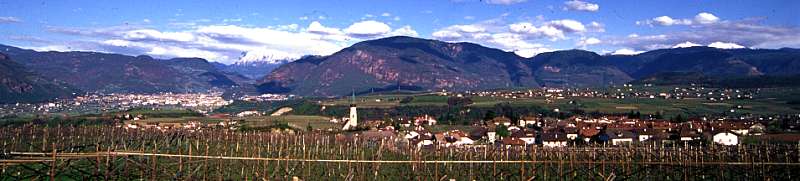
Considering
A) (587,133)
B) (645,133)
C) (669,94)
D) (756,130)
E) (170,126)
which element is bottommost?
(587,133)

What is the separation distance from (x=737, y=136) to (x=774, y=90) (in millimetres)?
69513

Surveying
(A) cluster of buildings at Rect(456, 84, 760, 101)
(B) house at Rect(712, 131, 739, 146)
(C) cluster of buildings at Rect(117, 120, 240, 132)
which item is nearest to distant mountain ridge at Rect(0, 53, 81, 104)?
(C) cluster of buildings at Rect(117, 120, 240, 132)

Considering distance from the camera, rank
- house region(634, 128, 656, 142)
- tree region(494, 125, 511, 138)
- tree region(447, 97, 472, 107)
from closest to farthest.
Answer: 1. house region(634, 128, 656, 142)
2. tree region(494, 125, 511, 138)
3. tree region(447, 97, 472, 107)

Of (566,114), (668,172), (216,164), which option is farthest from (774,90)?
(216,164)

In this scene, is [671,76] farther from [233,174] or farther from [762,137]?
[233,174]

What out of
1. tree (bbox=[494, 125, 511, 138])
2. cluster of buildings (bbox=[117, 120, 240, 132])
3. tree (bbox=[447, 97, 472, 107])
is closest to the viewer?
cluster of buildings (bbox=[117, 120, 240, 132])

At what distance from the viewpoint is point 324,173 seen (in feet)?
110

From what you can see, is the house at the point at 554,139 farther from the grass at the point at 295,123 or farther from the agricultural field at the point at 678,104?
the agricultural field at the point at 678,104

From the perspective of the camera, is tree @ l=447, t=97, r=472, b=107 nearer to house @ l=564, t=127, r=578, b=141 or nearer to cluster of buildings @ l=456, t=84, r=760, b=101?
cluster of buildings @ l=456, t=84, r=760, b=101


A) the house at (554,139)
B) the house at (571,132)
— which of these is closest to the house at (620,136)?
the house at (571,132)

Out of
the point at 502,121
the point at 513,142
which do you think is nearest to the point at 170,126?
the point at 513,142

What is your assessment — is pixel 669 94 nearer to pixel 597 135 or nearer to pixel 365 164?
pixel 597 135

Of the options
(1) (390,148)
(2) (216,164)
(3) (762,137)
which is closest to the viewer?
(2) (216,164)

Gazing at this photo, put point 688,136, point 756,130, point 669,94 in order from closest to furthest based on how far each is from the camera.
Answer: point 688,136 < point 756,130 < point 669,94
